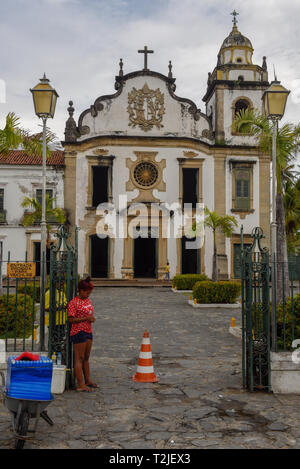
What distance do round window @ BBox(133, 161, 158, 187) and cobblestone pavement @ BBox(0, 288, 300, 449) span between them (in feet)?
55.8

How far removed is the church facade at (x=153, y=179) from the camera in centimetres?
2603

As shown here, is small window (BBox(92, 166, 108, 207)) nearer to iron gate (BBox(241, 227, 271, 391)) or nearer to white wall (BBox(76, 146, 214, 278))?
white wall (BBox(76, 146, 214, 278))

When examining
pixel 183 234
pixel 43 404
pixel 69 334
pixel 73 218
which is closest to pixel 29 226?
pixel 73 218

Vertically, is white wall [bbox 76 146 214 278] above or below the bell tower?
below

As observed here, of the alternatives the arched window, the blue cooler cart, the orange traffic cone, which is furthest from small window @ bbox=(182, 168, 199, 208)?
the blue cooler cart

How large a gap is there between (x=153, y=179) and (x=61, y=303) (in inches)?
802

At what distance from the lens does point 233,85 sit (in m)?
27.4

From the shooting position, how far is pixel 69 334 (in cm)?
642

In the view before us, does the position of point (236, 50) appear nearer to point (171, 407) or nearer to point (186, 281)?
point (186, 281)

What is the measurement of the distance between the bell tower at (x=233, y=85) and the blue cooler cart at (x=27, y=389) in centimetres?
2373

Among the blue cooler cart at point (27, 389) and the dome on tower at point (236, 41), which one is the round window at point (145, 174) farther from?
the blue cooler cart at point (27, 389)

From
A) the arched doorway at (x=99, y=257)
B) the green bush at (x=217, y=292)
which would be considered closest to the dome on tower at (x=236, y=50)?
the arched doorway at (x=99, y=257)

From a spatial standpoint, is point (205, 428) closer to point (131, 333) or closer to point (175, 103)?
point (131, 333)

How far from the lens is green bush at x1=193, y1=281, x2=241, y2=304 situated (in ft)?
53.8
